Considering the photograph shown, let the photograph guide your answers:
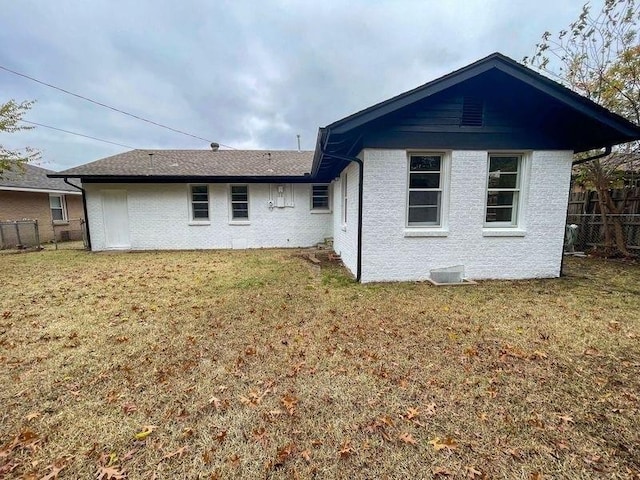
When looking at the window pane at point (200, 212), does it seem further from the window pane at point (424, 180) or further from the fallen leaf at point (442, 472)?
the fallen leaf at point (442, 472)

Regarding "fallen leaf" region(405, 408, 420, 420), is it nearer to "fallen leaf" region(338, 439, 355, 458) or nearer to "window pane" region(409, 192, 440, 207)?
"fallen leaf" region(338, 439, 355, 458)

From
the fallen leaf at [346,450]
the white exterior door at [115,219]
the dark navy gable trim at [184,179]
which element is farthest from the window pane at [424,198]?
the white exterior door at [115,219]

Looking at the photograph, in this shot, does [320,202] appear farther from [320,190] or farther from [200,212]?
[200,212]

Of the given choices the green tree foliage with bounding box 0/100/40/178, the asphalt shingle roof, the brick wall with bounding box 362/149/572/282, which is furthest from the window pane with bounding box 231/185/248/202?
the brick wall with bounding box 362/149/572/282

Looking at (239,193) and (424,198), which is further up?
(239,193)

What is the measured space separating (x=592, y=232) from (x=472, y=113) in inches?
348

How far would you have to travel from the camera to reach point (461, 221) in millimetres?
6402

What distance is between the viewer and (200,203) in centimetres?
1220

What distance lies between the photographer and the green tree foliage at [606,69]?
8.38 m

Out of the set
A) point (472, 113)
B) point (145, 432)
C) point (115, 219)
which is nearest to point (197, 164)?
point (115, 219)

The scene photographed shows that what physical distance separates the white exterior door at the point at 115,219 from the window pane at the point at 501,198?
1330cm

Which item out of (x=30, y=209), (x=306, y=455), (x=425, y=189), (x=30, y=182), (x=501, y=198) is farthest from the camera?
(x=30, y=182)

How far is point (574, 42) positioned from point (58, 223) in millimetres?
25059

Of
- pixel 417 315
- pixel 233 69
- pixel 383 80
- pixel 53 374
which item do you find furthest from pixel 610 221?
pixel 233 69
